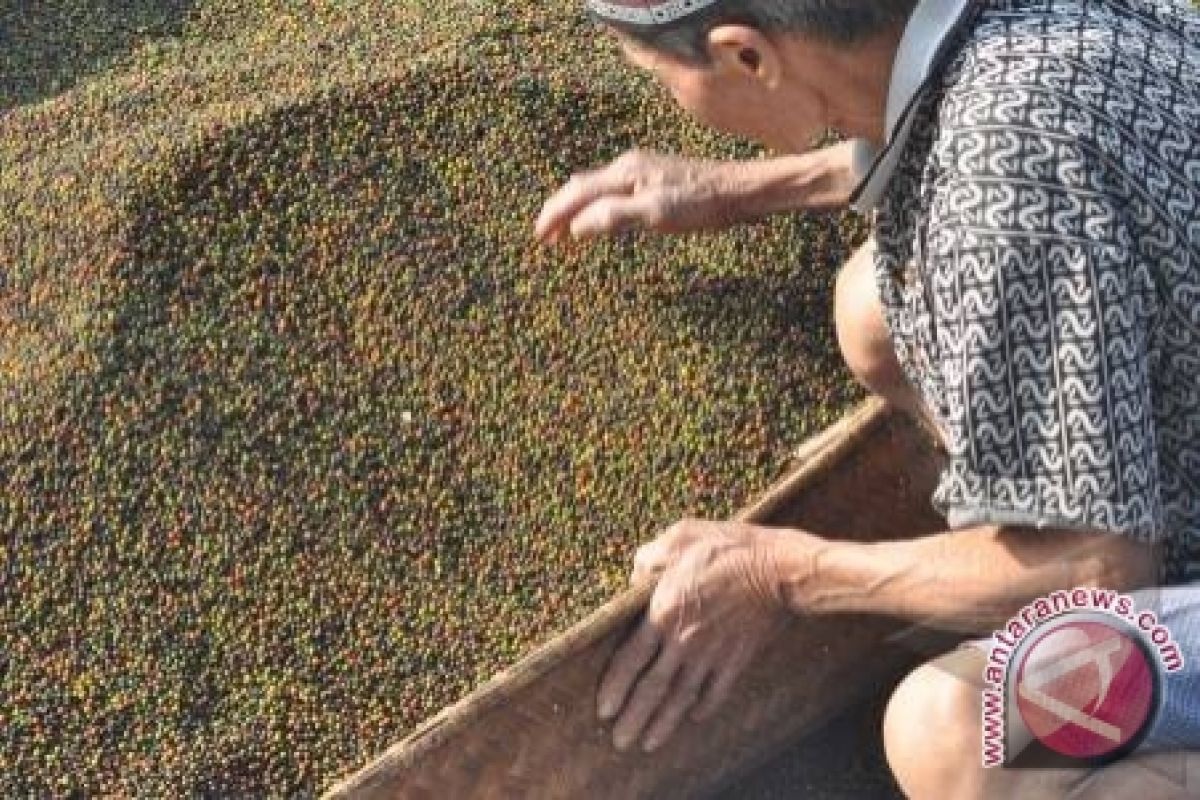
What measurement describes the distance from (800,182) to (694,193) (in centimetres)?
15

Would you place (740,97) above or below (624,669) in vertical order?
above

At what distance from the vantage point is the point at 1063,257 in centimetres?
149

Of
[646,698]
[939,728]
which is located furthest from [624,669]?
[939,728]

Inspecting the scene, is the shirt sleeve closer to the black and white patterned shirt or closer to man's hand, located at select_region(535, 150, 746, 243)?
the black and white patterned shirt

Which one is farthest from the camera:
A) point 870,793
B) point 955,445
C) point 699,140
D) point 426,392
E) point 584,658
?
point 699,140

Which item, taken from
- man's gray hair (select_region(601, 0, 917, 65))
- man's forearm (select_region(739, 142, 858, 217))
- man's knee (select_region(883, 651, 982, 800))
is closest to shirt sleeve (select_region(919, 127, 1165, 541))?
man's gray hair (select_region(601, 0, 917, 65))

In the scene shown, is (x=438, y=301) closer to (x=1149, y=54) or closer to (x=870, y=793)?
(x=870, y=793)

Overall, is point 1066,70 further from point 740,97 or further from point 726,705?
point 726,705

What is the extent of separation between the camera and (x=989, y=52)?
→ 5.16 feet

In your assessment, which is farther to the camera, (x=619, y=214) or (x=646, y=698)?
(x=619, y=214)

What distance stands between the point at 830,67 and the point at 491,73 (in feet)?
3.98

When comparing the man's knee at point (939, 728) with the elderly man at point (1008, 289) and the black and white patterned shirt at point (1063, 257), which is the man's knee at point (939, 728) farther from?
the black and white patterned shirt at point (1063, 257)

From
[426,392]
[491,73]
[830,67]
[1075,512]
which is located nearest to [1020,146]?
[830,67]

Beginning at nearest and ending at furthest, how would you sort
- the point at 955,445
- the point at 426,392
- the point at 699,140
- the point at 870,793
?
the point at 955,445
the point at 870,793
the point at 426,392
the point at 699,140
